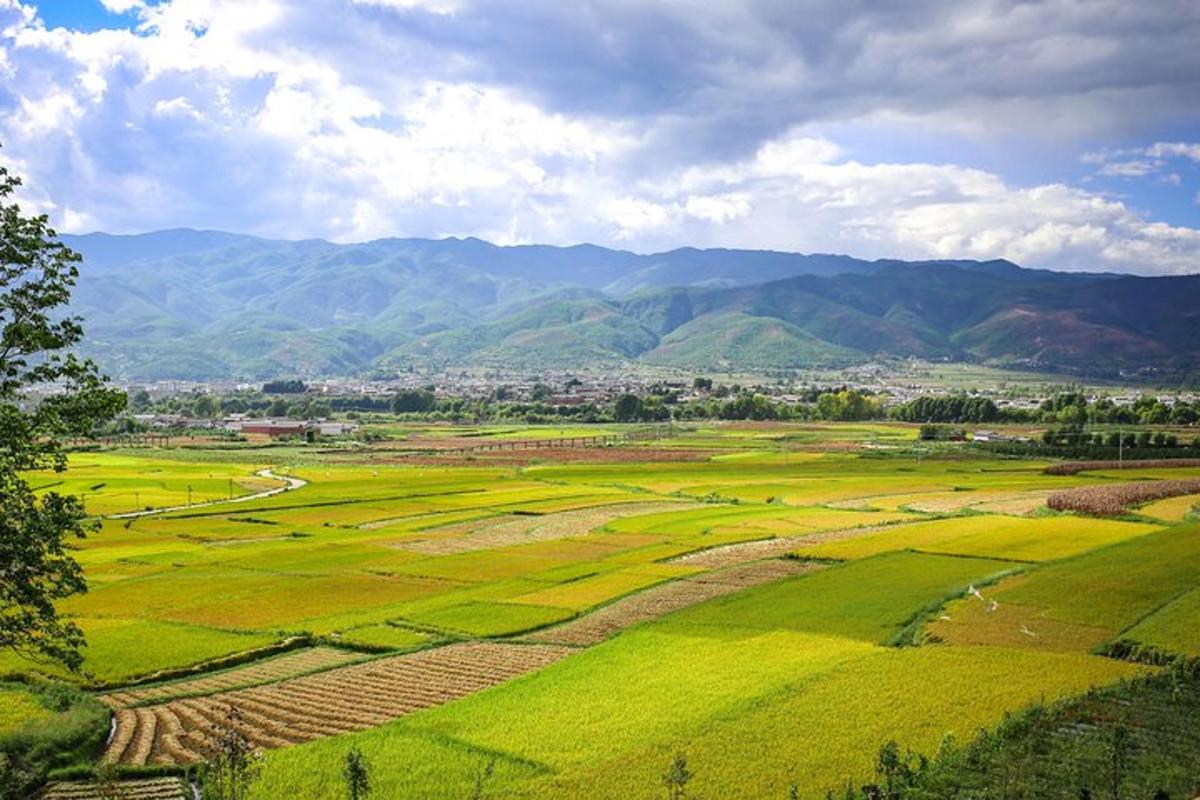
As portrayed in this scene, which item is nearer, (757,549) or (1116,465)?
(757,549)

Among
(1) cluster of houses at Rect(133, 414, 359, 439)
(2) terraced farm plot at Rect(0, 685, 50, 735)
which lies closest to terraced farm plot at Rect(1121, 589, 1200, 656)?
(2) terraced farm plot at Rect(0, 685, 50, 735)

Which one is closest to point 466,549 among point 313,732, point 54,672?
point 54,672

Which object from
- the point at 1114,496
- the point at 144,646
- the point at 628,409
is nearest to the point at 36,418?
the point at 144,646

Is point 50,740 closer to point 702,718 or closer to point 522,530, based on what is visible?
point 702,718

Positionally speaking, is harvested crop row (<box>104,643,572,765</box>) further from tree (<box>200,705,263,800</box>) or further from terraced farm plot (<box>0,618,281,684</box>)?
terraced farm plot (<box>0,618,281,684</box>)

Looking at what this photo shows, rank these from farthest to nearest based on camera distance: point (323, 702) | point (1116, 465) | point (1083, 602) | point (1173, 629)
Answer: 1. point (1116, 465)
2. point (1083, 602)
3. point (1173, 629)
4. point (323, 702)

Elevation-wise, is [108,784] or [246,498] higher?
[108,784]

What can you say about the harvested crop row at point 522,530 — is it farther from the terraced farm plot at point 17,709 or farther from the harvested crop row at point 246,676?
the terraced farm plot at point 17,709

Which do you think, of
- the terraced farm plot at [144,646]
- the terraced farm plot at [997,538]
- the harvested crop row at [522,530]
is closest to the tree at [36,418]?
the terraced farm plot at [144,646]

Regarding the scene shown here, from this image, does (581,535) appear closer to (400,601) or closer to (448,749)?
(400,601)
